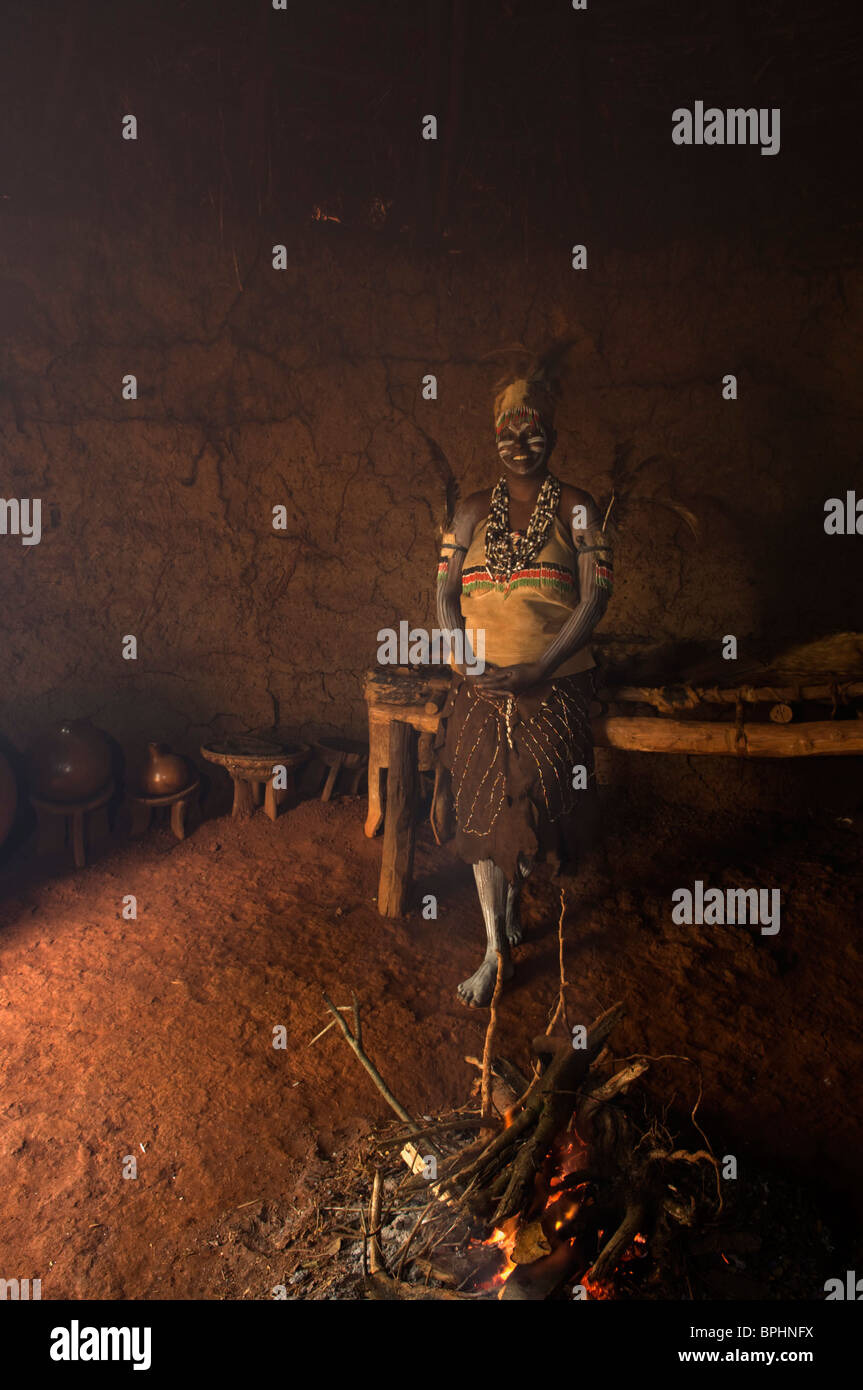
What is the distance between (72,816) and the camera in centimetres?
463

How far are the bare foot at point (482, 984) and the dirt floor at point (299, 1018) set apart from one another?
8 cm

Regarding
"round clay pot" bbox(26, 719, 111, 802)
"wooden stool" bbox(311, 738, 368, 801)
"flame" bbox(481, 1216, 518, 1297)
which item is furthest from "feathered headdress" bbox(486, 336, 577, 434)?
"round clay pot" bbox(26, 719, 111, 802)

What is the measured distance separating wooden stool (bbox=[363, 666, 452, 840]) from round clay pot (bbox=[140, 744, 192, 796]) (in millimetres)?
1433

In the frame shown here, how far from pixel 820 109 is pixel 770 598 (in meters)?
2.76

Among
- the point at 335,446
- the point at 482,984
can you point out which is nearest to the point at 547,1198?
the point at 482,984

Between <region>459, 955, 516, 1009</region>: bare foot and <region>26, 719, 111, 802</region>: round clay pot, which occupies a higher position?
<region>26, 719, 111, 802</region>: round clay pot

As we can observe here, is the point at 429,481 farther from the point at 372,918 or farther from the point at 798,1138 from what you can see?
the point at 798,1138

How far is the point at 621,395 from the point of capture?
4562 mm

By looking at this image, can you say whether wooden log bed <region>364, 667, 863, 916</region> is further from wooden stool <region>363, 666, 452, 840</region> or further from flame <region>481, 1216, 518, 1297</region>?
flame <region>481, 1216, 518, 1297</region>

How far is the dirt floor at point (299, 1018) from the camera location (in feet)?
7.28

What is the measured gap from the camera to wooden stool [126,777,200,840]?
476 cm

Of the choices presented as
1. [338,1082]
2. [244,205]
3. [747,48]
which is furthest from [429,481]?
[338,1082]

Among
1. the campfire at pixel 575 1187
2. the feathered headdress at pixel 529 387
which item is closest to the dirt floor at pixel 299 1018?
the campfire at pixel 575 1187

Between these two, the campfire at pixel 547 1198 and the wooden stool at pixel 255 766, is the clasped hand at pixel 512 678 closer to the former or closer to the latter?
the campfire at pixel 547 1198
